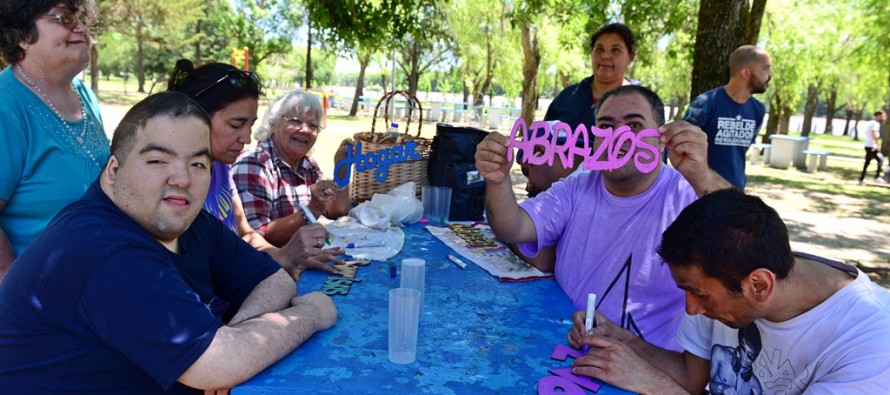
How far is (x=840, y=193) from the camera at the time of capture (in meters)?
12.7

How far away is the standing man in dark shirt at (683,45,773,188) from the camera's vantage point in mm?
5043

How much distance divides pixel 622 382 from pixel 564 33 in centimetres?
1238

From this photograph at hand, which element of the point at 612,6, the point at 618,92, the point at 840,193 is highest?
the point at 612,6

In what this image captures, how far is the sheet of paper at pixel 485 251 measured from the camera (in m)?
2.63

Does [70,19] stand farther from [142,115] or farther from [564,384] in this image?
[564,384]

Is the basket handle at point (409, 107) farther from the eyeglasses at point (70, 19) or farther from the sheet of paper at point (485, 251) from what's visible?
the eyeglasses at point (70, 19)

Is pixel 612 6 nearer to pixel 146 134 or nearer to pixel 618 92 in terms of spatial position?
pixel 618 92

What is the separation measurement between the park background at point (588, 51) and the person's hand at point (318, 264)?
1131mm

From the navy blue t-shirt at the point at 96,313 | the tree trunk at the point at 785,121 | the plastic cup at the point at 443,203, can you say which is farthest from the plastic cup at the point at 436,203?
the tree trunk at the point at 785,121

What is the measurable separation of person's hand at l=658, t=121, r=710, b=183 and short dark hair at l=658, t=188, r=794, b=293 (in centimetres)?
52

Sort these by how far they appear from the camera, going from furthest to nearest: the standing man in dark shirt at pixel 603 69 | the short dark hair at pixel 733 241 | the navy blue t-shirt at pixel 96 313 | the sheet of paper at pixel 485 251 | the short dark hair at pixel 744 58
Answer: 1. the short dark hair at pixel 744 58
2. the standing man in dark shirt at pixel 603 69
3. the sheet of paper at pixel 485 251
4. the short dark hair at pixel 733 241
5. the navy blue t-shirt at pixel 96 313

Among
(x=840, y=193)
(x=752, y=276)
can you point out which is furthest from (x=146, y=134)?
(x=840, y=193)

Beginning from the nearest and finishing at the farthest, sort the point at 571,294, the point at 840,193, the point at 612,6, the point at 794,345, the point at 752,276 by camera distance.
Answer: the point at 752,276, the point at 794,345, the point at 571,294, the point at 612,6, the point at 840,193

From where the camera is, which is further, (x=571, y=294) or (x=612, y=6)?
(x=612, y=6)
